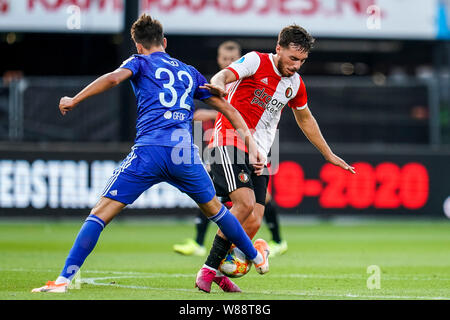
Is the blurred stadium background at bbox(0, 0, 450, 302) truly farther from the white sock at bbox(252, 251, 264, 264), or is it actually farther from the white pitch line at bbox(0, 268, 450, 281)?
the white sock at bbox(252, 251, 264, 264)

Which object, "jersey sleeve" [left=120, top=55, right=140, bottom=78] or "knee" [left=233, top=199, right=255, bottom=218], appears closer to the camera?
"jersey sleeve" [left=120, top=55, right=140, bottom=78]

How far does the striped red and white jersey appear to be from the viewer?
7.66 meters

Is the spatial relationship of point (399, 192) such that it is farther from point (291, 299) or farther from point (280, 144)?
point (291, 299)

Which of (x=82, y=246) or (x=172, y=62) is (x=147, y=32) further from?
(x=82, y=246)

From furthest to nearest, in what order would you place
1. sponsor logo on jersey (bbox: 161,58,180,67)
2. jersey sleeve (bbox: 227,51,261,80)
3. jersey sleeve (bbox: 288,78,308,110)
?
1. jersey sleeve (bbox: 288,78,308,110)
2. jersey sleeve (bbox: 227,51,261,80)
3. sponsor logo on jersey (bbox: 161,58,180,67)

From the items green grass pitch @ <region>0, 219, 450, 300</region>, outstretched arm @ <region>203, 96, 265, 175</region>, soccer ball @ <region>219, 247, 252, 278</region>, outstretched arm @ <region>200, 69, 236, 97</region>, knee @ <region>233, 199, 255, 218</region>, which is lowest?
green grass pitch @ <region>0, 219, 450, 300</region>

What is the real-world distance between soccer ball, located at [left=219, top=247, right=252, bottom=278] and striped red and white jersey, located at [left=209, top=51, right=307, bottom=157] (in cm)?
94

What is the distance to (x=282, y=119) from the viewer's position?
19844mm

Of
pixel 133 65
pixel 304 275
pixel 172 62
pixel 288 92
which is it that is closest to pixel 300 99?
pixel 288 92

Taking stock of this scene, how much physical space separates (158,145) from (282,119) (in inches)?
517

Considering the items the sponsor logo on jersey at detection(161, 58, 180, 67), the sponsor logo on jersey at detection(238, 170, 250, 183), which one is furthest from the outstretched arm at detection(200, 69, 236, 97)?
the sponsor logo on jersey at detection(238, 170, 250, 183)

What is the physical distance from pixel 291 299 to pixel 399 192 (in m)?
12.1

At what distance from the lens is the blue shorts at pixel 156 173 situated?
682 centimetres

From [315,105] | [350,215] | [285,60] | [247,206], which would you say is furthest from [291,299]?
[315,105]
